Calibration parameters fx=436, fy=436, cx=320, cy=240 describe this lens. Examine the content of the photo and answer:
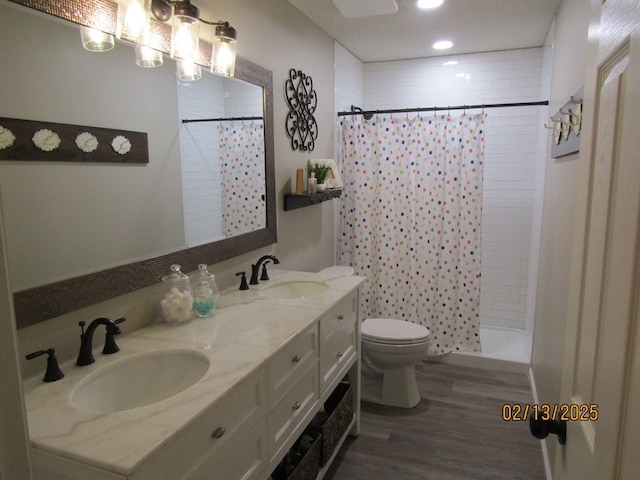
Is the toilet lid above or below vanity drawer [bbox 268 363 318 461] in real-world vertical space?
below

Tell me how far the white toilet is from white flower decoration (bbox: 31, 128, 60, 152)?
2.15 m

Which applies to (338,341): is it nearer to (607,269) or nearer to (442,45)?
(607,269)

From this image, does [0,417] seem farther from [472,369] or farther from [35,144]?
[472,369]

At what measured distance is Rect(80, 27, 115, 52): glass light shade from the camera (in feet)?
4.58

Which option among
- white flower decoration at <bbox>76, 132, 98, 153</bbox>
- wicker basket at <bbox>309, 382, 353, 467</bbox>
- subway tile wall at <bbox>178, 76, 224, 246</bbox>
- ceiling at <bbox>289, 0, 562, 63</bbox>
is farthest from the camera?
ceiling at <bbox>289, 0, 562, 63</bbox>

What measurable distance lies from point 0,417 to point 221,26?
1.83 m

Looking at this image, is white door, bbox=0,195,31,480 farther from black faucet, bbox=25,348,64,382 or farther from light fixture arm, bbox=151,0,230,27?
light fixture arm, bbox=151,0,230,27

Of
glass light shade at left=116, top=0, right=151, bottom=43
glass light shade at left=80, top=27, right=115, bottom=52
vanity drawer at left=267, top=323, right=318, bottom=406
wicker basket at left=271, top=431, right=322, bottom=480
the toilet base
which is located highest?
glass light shade at left=116, top=0, right=151, bottom=43

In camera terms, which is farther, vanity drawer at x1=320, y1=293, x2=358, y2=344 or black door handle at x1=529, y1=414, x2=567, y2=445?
vanity drawer at x1=320, y1=293, x2=358, y2=344

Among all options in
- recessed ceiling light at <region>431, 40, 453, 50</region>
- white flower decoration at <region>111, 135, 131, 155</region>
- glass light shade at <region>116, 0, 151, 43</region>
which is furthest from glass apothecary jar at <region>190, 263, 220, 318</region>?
recessed ceiling light at <region>431, 40, 453, 50</region>

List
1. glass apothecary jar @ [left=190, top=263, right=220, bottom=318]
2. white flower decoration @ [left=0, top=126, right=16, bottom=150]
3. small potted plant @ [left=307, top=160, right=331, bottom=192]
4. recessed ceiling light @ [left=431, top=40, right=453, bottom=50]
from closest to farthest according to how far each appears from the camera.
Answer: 1. white flower decoration @ [left=0, top=126, right=16, bottom=150]
2. glass apothecary jar @ [left=190, top=263, right=220, bottom=318]
3. small potted plant @ [left=307, top=160, right=331, bottom=192]
4. recessed ceiling light @ [left=431, top=40, right=453, bottom=50]

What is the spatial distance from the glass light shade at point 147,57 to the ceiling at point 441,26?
132 centimetres

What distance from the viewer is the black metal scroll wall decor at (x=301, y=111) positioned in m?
2.83

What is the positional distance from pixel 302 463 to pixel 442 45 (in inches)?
132
